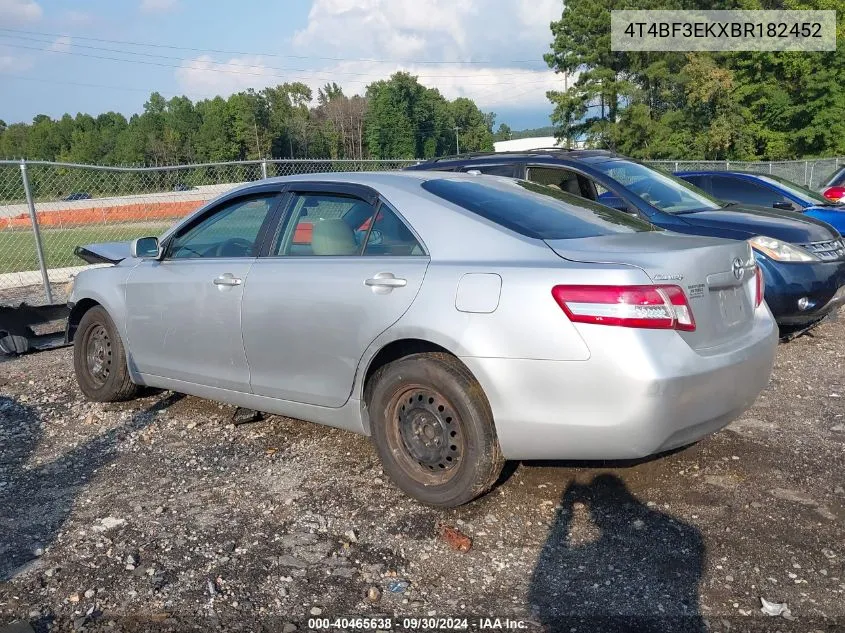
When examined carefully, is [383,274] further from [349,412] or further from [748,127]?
[748,127]

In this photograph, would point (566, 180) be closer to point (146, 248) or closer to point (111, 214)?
point (146, 248)

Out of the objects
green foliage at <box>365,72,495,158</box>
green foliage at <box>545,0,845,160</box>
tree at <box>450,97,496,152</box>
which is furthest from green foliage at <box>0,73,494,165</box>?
green foliage at <box>545,0,845,160</box>

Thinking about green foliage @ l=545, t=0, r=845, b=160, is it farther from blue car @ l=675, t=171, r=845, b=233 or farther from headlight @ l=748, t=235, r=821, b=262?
headlight @ l=748, t=235, r=821, b=262

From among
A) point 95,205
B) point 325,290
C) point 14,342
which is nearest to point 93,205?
point 95,205

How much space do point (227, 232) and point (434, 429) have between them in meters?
2.05

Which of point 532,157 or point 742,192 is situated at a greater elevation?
point 532,157

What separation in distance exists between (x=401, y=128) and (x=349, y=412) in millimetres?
102630

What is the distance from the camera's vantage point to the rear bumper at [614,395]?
3.02 metres

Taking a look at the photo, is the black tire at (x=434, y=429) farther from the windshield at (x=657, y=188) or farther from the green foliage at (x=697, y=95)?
the green foliage at (x=697, y=95)

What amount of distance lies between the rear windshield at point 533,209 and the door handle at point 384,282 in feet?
1.69

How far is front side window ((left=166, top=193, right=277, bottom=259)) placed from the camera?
4.48 metres

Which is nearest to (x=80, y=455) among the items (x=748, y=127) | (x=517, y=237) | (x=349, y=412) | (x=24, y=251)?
(x=349, y=412)

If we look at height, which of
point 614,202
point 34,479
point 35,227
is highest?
point 35,227

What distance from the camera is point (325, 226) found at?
4137 mm
